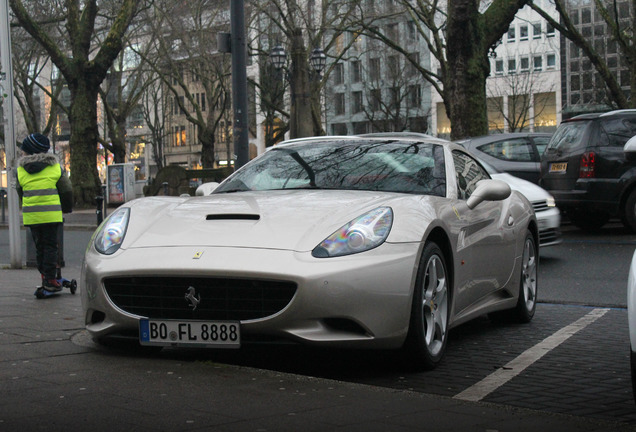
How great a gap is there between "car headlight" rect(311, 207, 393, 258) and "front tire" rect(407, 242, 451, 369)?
0.95 ft

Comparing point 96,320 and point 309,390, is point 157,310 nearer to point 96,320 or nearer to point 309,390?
point 96,320

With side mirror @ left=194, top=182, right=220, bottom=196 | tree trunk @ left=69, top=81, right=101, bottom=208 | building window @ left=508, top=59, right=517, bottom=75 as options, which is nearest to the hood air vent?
side mirror @ left=194, top=182, right=220, bottom=196

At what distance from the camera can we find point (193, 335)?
4.96 m

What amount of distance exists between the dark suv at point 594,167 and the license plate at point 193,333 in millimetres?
11275

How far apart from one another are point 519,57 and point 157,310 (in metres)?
81.9

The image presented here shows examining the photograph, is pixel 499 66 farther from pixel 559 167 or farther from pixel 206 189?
pixel 206 189

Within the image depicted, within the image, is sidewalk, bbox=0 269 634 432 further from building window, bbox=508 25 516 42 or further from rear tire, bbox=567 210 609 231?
building window, bbox=508 25 516 42

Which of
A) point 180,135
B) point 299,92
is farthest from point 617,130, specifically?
point 180,135

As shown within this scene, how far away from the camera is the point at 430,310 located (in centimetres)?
543

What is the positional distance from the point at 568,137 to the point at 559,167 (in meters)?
0.52

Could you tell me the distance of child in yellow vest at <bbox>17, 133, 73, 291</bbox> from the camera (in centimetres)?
917

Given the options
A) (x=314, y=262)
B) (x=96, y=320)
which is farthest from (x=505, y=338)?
(x=96, y=320)

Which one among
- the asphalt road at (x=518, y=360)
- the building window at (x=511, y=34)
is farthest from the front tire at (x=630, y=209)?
the building window at (x=511, y=34)

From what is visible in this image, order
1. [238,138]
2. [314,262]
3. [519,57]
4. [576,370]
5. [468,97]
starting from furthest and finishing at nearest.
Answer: [519,57] < [468,97] < [238,138] < [576,370] < [314,262]
